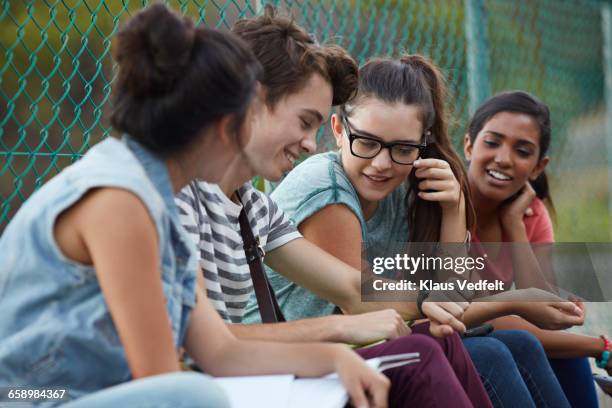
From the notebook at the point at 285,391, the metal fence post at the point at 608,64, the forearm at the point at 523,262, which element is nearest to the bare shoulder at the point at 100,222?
the notebook at the point at 285,391

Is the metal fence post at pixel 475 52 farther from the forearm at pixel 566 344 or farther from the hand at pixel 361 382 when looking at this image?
the hand at pixel 361 382

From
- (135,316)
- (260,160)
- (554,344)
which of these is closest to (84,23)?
(260,160)

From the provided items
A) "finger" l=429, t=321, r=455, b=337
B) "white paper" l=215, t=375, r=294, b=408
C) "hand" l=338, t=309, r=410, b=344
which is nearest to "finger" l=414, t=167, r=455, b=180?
"finger" l=429, t=321, r=455, b=337

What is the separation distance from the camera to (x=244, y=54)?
1684mm

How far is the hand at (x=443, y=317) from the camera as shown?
7.59 ft

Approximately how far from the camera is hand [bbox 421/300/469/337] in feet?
7.59

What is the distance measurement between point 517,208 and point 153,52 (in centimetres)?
250

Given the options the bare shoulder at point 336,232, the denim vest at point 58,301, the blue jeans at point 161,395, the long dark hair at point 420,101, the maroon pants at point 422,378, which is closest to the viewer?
the blue jeans at point 161,395

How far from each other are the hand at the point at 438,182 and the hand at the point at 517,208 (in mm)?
796

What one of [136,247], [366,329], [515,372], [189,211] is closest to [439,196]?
[515,372]

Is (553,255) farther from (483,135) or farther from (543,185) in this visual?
(483,135)

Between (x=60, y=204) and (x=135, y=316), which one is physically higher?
(x=60, y=204)

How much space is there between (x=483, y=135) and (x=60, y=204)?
102 inches

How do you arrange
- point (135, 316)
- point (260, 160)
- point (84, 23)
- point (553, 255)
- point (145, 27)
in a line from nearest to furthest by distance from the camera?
point (135, 316)
point (145, 27)
point (260, 160)
point (84, 23)
point (553, 255)
